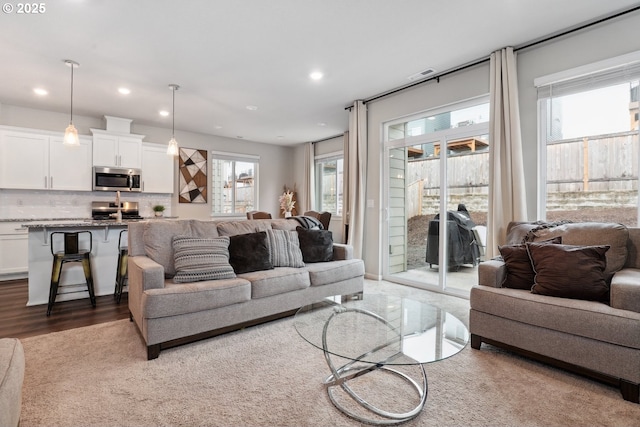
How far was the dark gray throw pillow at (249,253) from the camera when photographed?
9.66 ft

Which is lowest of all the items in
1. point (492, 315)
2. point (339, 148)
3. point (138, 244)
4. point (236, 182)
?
point (492, 315)

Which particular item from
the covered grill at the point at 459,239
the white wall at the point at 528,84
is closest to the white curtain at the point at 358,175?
the white wall at the point at 528,84

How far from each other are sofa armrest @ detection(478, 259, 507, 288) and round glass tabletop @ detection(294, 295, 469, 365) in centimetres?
53

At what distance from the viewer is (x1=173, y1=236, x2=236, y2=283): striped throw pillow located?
103 inches

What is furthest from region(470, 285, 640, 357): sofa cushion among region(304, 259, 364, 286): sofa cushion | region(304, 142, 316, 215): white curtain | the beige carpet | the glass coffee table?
region(304, 142, 316, 215): white curtain

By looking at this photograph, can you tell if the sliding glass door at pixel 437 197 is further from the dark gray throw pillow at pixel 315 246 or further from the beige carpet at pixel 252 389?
the beige carpet at pixel 252 389

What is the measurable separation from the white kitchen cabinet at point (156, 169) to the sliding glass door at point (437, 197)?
4182 mm

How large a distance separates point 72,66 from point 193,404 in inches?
156

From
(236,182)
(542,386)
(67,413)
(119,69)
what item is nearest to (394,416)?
(542,386)

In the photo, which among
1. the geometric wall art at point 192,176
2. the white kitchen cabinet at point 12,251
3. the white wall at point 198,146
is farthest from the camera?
the geometric wall art at point 192,176

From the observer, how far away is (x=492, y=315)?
2.34 meters

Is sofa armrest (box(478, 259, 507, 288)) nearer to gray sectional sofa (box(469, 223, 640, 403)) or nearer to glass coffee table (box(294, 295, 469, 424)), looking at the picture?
gray sectional sofa (box(469, 223, 640, 403))

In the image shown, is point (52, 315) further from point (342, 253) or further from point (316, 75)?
point (316, 75)

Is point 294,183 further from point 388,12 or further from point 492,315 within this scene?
point 492,315
